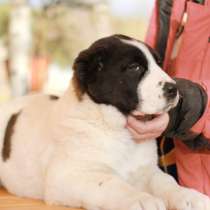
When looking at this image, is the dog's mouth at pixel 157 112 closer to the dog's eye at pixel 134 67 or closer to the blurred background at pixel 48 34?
the dog's eye at pixel 134 67

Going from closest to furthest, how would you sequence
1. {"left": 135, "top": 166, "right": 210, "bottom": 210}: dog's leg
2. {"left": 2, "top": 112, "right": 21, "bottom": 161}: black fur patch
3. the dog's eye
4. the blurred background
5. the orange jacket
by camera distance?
{"left": 135, "top": 166, "right": 210, "bottom": 210}: dog's leg → the dog's eye → the orange jacket → {"left": 2, "top": 112, "right": 21, "bottom": 161}: black fur patch → the blurred background

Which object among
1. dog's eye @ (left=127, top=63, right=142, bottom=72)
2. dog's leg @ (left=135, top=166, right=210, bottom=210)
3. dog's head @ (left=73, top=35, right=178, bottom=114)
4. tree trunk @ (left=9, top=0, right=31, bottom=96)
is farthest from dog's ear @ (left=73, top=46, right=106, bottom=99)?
tree trunk @ (left=9, top=0, right=31, bottom=96)

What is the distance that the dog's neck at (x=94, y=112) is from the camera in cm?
189

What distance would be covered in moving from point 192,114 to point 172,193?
0.30m

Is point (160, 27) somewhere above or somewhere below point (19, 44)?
above

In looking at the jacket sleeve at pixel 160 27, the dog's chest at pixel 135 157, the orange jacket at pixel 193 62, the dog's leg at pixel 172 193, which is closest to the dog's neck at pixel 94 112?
the dog's chest at pixel 135 157

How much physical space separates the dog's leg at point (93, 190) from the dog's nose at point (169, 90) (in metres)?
0.33

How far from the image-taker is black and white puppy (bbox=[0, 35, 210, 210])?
176cm

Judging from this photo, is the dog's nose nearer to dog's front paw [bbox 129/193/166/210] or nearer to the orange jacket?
the orange jacket

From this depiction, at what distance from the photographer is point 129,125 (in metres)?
1.91

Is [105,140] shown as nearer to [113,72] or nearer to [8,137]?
[113,72]

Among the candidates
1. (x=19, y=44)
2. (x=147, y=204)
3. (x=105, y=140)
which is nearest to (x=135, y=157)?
(x=105, y=140)

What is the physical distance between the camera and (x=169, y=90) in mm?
1772

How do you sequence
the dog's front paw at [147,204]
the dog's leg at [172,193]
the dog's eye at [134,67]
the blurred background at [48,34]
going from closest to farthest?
the dog's front paw at [147,204] < the dog's leg at [172,193] < the dog's eye at [134,67] < the blurred background at [48,34]
